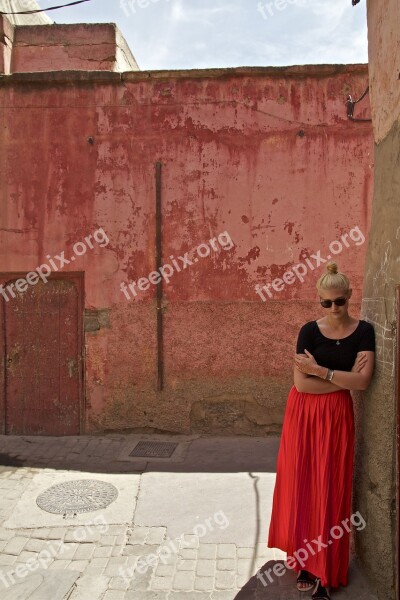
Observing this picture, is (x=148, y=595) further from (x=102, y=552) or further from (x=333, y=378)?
(x=333, y=378)

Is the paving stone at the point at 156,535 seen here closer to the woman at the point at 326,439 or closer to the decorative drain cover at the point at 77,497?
the decorative drain cover at the point at 77,497

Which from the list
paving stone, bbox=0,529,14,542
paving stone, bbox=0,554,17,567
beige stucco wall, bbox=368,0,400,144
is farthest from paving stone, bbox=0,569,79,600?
beige stucco wall, bbox=368,0,400,144

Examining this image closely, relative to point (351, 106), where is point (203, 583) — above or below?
below

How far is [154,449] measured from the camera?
7.36 m

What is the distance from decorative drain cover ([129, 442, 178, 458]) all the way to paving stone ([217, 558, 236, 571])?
2.83m

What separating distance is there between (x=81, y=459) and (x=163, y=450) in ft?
3.39

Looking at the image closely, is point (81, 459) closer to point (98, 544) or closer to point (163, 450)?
point (163, 450)

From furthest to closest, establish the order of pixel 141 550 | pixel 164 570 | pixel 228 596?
pixel 141 550, pixel 164 570, pixel 228 596

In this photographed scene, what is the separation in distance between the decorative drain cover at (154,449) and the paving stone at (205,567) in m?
2.81

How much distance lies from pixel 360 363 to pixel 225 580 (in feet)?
5.92

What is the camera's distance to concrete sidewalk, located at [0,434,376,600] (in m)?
3.93

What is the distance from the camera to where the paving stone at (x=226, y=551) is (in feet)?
14.3

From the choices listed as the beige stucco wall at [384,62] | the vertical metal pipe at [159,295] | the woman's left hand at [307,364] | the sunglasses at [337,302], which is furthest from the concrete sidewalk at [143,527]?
the beige stucco wall at [384,62]

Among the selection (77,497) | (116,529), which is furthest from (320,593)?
(77,497)
